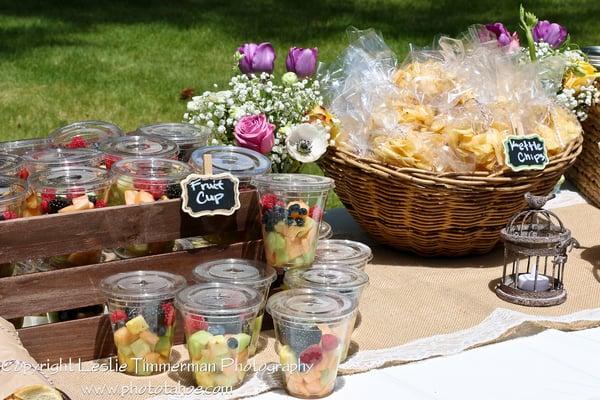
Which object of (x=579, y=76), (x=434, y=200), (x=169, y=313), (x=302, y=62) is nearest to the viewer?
(x=169, y=313)

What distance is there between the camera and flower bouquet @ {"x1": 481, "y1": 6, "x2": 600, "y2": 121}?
3.09 metres

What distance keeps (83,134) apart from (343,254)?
0.73 meters

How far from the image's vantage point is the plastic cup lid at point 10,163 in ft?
7.33

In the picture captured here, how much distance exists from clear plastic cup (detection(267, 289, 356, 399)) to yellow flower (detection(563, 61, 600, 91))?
1481 millimetres

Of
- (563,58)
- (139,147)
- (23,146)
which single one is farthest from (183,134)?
(563,58)

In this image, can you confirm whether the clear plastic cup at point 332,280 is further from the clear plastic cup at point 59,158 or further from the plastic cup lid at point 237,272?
the clear plastic cup at point 59,158

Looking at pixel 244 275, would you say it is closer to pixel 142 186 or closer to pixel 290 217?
pixel 290 217

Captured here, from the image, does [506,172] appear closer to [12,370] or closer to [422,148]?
[422,148]

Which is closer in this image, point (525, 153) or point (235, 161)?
point (235, 161)

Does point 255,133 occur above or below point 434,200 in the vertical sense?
above

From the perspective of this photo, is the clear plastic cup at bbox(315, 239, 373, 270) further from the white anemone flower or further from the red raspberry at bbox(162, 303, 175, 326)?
the red raspberry at bbox(162, 303, 175, 326)

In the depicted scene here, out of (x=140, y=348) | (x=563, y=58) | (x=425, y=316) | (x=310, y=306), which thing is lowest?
(x=425, y=316)

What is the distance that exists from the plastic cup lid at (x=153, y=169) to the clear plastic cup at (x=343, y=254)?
362 millimetres

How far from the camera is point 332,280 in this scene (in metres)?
2.20
